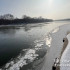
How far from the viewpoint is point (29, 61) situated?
908 centimetres

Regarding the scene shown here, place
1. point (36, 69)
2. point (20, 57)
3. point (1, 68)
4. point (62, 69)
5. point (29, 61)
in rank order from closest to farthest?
point (62, 69) → point (36, 69) → point (1, 68) → point (29, 61) → point (20, 57)

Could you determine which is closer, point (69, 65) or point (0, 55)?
point (69, 65)

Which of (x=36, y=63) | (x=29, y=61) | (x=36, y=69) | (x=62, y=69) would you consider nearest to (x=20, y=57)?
(x=29, y=61)

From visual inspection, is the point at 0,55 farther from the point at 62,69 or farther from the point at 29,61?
the point at 62,69

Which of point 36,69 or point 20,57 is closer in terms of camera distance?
point 36,69

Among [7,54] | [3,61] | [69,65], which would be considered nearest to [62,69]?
[69,65]

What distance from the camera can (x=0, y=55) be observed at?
10758 mm

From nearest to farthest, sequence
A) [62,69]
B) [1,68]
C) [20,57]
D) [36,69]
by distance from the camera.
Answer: [62,69], [36,69], [1,68], [20,57]

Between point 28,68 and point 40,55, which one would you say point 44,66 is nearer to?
point 28,68

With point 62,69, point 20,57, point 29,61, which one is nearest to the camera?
point 62,69

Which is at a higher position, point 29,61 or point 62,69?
point 62,69

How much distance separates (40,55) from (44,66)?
2.27m

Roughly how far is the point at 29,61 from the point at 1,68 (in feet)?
6.33

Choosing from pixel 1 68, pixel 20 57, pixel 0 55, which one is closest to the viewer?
pixel 1 68
